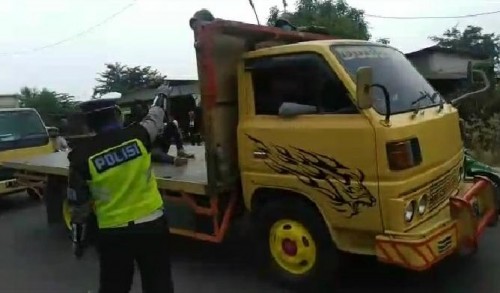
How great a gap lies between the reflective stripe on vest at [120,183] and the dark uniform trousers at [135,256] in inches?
3.2

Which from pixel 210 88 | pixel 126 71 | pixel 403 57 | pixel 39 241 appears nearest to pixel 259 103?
pixel 210 88

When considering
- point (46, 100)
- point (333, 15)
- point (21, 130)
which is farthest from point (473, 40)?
point (21, 130)

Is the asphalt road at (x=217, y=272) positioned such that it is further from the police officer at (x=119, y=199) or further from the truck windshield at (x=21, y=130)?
the truck windshield at (x=21, y=130)

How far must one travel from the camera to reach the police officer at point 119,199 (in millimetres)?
3475

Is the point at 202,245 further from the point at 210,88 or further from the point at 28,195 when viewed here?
the point at 28,195

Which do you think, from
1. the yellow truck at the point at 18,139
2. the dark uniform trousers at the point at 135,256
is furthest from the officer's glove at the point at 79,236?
the yellow truck at the point at 18,139

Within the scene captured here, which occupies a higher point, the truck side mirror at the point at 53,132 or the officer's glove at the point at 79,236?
the truck side mirror at the point at 53,132

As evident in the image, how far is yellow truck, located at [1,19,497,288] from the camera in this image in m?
4.17

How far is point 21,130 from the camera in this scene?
393 inches

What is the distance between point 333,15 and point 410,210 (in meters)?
23.5

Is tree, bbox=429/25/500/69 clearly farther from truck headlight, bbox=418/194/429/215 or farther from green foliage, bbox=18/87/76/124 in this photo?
truck headlight, bbox=418/194/429/215

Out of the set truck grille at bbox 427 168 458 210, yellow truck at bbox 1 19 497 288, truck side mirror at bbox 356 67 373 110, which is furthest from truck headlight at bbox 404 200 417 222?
truck side mirror at bbox 356 67 373 110

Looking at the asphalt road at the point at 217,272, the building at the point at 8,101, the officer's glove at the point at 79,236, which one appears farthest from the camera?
the building at the point at 8,101

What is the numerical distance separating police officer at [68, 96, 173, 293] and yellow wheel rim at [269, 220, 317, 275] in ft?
4.61
